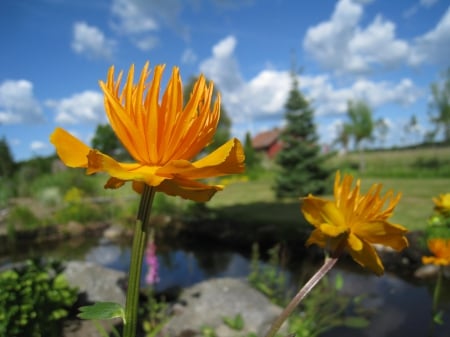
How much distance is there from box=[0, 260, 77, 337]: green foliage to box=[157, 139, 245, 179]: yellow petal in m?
1.53

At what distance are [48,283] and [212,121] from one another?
232 centimetres

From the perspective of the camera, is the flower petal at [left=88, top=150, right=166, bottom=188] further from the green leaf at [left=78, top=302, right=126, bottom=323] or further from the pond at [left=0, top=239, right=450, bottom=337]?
the pond at [left=0, top=239, right=450, bottom=337]

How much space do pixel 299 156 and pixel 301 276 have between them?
32.2 feet

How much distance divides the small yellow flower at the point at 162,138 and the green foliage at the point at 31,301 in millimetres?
1458

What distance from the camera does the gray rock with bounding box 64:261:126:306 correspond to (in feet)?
11.2

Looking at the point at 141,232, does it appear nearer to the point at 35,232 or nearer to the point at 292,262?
the point at 292,262

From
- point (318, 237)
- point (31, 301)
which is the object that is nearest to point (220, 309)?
point (31, 301)

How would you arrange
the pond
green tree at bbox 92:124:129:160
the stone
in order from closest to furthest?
1. the stone
2. the pond
3. green tree at bbox 92:124:129:160

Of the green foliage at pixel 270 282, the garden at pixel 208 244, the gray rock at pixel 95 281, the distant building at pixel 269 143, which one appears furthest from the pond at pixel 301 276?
the distant building at pixel 269 143

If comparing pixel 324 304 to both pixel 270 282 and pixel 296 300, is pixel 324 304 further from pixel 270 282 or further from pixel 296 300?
pixel 296 300

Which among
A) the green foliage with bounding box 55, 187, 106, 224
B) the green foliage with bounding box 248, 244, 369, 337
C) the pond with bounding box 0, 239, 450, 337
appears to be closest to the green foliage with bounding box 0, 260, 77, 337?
the pond with bounding box 0, 239, 450, 337

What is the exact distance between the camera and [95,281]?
11.6 feet

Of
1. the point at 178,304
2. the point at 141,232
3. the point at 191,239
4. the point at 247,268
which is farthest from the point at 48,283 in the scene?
the point at 191,239

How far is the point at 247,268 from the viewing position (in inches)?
240
